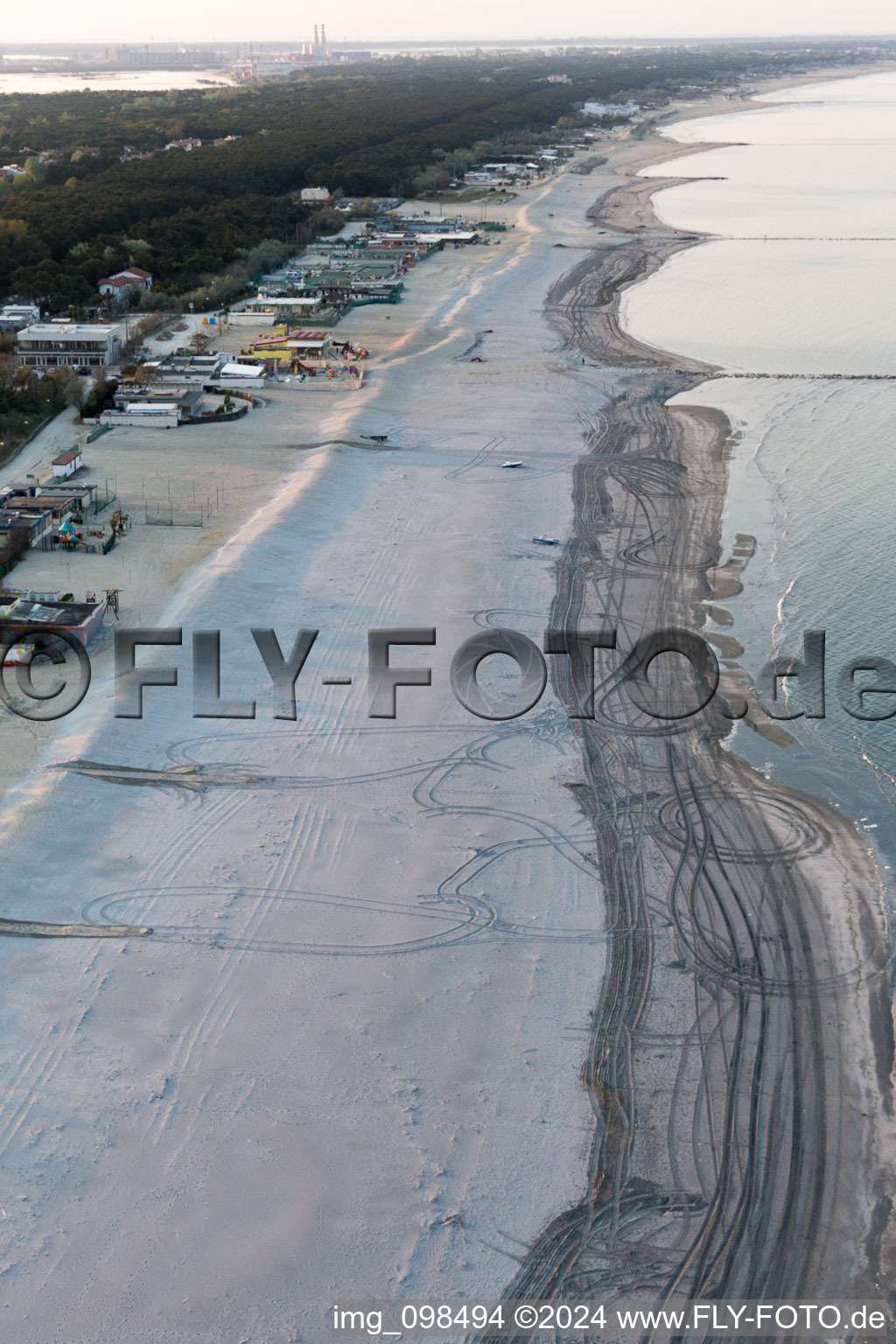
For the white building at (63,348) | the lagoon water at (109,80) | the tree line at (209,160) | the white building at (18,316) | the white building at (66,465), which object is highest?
the lagoon water at (109,80)

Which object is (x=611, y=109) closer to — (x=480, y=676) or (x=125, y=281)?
(x=125, y=281)

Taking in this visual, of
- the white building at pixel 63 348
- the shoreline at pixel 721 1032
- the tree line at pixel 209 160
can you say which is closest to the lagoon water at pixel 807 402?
the shoreline at pixel 721 1032

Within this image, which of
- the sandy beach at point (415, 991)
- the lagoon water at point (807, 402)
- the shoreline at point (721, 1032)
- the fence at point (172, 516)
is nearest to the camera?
the sandy beach at point (415, 991)

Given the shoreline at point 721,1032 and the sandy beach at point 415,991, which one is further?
the shoreline at point 721,1032

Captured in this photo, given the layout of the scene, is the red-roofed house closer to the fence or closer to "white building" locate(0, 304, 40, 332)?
"white building" locate(0, 304, 40, 332)

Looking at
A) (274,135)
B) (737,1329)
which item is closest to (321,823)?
(737,1329)

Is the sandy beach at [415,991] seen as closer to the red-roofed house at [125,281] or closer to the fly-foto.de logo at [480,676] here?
the fly-foto.de logo at [480,676]

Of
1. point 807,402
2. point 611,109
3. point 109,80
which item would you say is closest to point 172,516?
point 807,402

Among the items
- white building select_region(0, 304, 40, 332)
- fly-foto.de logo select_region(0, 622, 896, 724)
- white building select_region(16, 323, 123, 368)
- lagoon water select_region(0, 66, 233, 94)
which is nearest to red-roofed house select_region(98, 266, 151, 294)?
white building select_region(0, 304, 40, 332)
